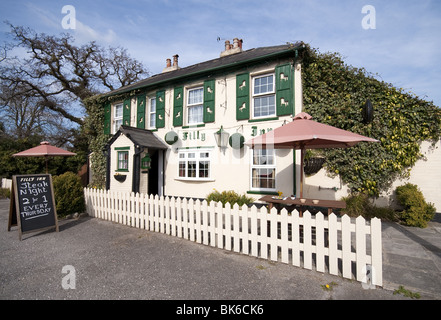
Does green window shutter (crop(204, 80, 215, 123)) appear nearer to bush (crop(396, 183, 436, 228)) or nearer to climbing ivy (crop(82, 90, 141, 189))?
climbing ivy (crop(82, 90, 141, 189))

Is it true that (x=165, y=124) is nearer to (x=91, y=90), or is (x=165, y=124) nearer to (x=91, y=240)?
(x=91, y=240)

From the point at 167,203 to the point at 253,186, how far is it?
3742 mm

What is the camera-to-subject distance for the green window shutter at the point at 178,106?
9289mm

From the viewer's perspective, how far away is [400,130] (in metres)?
6.29

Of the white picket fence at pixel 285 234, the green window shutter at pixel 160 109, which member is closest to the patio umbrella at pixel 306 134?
the white picket fence at pixel 285 234

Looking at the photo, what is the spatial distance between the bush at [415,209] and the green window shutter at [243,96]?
5382 mm

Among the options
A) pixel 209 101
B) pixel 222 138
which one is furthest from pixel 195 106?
pixel 222 138

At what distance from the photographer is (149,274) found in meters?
3.07

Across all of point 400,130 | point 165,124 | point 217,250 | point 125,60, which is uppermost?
point 125,60

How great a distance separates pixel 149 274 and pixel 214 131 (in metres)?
6.23

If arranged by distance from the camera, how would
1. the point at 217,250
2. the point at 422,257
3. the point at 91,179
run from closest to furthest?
1. the point at 422,257
2. the point at 217,250
3. the point at 91,179

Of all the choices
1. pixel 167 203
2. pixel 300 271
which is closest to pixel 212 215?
pixel 167 203

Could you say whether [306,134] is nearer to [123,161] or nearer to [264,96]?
[264,96]

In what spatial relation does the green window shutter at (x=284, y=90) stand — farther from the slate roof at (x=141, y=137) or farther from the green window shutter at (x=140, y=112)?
the green window shutter at (x=140, y=112)
